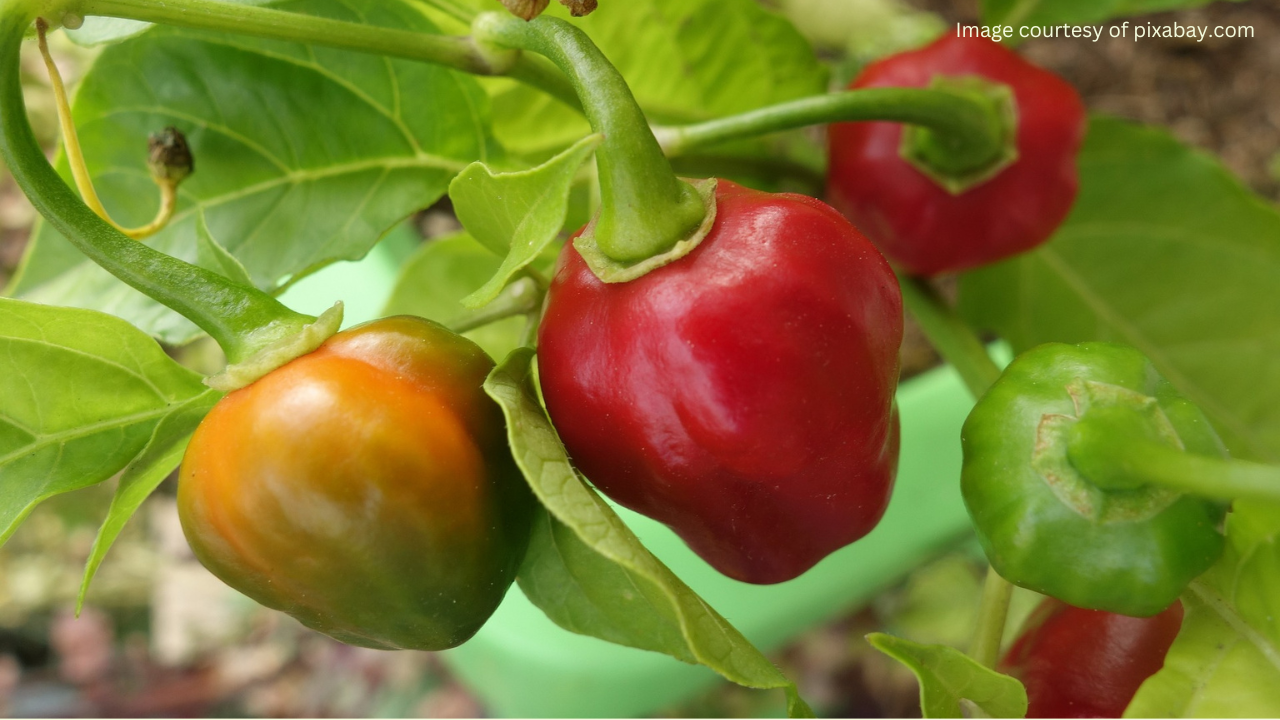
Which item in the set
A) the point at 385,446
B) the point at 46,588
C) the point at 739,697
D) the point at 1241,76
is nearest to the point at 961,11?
the point at 1241,76

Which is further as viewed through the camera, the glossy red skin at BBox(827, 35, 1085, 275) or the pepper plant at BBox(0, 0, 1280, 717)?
the glossy red skin at BBox(827, 35, 1085, 275)

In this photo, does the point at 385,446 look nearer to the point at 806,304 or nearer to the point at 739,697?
the point at 806,304

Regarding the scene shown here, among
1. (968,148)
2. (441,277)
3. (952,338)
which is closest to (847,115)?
(968,148)

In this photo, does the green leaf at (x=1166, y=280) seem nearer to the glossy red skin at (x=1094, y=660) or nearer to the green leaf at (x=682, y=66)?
the green leaf at (x=682, y=66)

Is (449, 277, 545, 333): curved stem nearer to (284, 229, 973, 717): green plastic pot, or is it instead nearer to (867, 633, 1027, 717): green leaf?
(867, 633, 1027, 717): green leaf

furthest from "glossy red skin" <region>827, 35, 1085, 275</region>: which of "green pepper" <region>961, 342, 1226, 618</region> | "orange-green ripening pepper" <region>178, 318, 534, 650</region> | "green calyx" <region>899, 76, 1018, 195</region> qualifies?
"orange-green ripening pepper" <region>178, 318, 534, 650</region>

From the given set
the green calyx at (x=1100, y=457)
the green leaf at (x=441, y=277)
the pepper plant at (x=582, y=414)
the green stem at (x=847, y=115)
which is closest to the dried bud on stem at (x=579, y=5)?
the pepper plant at (x=582, y=414)
